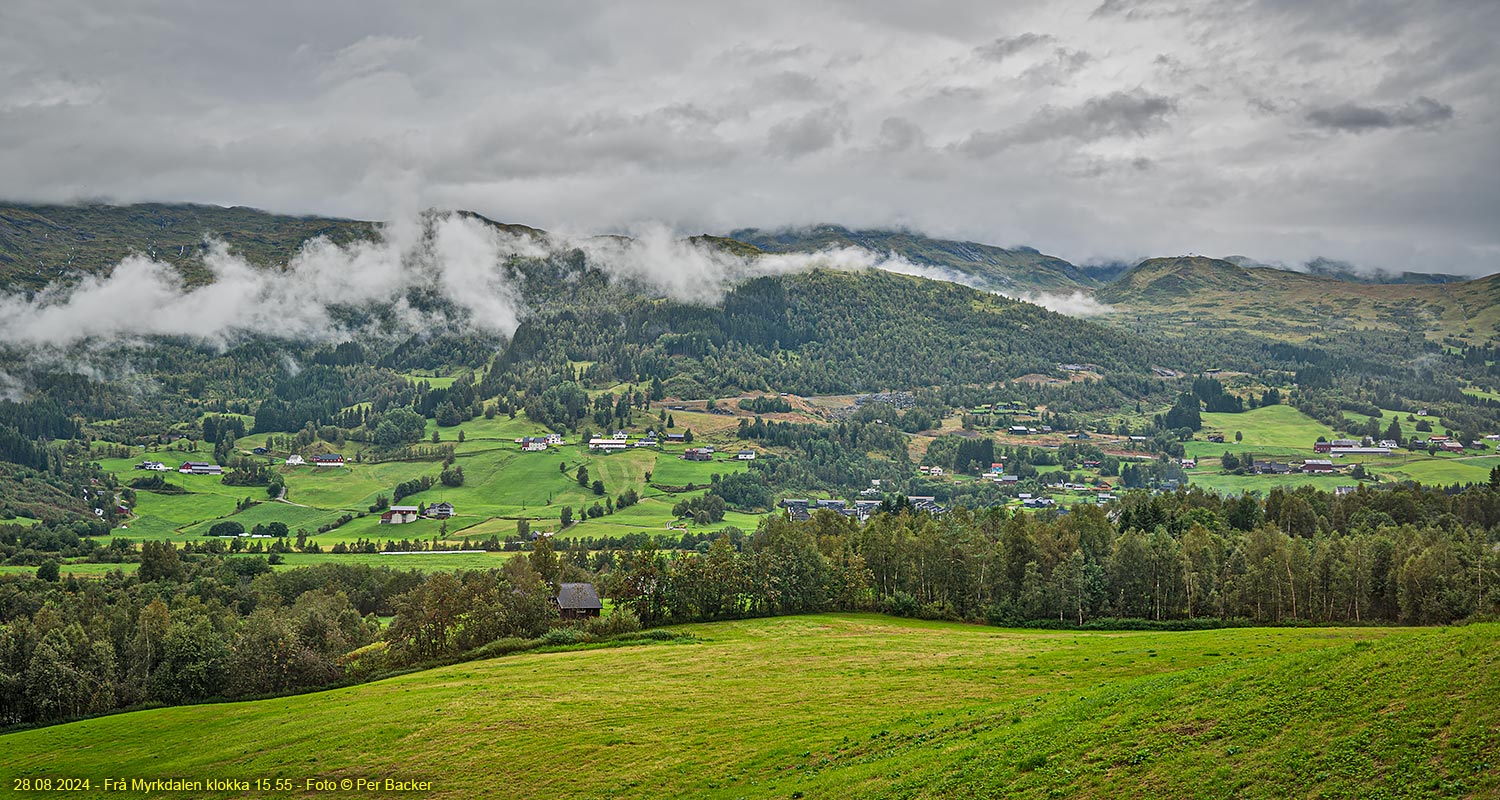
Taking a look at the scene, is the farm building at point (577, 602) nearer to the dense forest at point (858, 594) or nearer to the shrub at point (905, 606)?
the dense forest at point (858, 594)

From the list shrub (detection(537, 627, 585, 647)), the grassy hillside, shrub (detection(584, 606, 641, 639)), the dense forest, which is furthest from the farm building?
the grassy hillside

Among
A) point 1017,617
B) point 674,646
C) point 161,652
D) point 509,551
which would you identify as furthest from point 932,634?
point 509,551

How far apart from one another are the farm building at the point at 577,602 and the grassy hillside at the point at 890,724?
2107 cm

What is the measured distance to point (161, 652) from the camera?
283ft

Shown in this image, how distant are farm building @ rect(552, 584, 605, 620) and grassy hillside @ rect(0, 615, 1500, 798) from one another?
21069mm

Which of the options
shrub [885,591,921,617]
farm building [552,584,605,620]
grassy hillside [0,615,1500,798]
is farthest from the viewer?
farm building [552,584,605,620]

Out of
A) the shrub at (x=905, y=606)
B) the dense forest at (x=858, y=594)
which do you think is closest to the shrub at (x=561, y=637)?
the dense forest at (x=858, y=594)

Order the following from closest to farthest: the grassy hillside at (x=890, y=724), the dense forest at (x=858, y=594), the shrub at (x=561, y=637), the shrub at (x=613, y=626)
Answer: the grassy hillside at (x=890, y=724) → the dense forest at (x=858, y=594) → the shrub at (x=561, y=637) → the shrub at (x=613, y=626)

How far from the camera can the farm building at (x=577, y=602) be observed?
322ft

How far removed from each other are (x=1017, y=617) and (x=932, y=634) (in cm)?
1609

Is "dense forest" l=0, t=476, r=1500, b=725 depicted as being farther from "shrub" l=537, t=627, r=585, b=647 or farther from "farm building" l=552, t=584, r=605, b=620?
"farm building" l=552, t=584, r=605, b=620

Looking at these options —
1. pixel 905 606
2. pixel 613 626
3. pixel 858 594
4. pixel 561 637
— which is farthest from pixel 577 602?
pixel 905 606

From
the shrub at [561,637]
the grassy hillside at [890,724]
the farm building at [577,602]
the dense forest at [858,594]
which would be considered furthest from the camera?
the farm building at [577,602]

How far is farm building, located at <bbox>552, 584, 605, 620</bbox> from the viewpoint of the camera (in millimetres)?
98188
